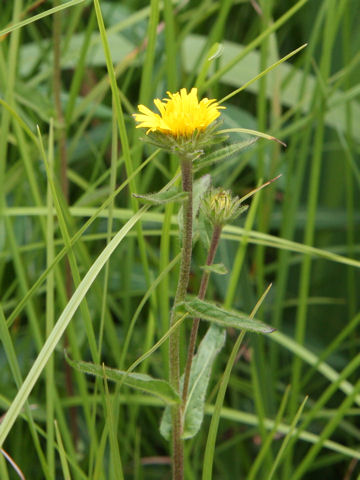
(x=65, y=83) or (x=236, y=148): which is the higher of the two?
(x=65, y=83)

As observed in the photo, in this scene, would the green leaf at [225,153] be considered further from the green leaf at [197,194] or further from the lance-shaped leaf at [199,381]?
the lance-shaped leaf at [199,381]

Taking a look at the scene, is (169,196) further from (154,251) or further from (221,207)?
(154,251)

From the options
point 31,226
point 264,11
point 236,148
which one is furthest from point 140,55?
point 236,148

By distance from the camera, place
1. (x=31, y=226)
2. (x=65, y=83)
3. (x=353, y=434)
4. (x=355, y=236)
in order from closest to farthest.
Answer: (x=353, y=434) → (x=31, y=226) → (x=355, y=236) → (x=65, y=83)

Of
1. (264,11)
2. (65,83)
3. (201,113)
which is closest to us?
(201,113)

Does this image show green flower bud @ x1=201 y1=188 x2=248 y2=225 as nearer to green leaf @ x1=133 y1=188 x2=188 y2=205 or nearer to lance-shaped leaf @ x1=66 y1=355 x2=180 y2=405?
green leaf @ x1=133 y1=188 x2=188 y2=205

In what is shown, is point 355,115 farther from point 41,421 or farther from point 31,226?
point 41,421

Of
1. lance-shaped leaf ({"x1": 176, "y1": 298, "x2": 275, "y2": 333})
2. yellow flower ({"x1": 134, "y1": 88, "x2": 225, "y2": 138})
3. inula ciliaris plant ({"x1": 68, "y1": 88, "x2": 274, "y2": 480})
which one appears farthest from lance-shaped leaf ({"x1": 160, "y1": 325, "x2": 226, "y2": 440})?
yellow flower ({"x1": 134, "y1": 88, "x2": 225, "y2": 138})
